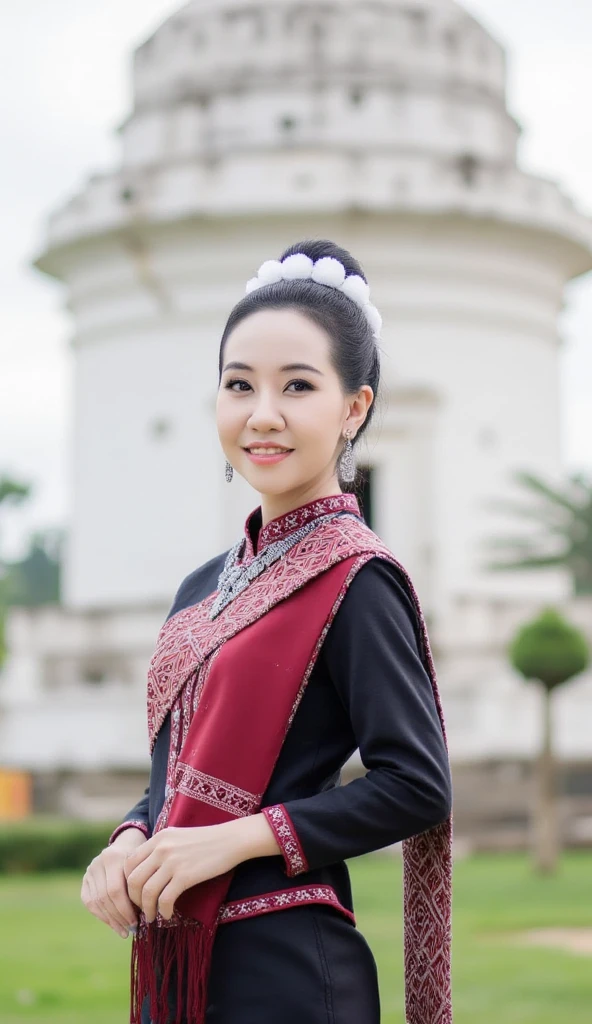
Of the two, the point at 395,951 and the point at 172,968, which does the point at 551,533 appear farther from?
the point at 172,968

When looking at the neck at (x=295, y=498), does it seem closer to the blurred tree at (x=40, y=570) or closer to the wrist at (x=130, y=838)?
the wrist at (x=130, y=838)

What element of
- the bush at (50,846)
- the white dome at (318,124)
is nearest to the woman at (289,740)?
the bush at (50,846)

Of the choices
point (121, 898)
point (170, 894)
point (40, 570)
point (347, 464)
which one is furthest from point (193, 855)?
point (40, 570)

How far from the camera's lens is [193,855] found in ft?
6.55

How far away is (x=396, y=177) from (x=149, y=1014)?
15.3 m

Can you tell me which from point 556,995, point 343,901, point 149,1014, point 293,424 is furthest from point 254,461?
point 556,995

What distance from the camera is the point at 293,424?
7.23 feet

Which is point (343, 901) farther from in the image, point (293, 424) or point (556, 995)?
point (556, 995)

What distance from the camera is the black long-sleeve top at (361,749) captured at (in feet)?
6.58

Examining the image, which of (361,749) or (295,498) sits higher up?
(295,498)

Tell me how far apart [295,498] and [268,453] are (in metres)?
0.10

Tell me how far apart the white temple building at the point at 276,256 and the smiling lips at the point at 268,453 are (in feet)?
44.3

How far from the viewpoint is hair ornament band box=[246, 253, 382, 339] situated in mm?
2318

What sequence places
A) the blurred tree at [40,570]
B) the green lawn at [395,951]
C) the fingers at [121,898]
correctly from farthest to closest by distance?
1. the blurred tree at [40,570]
2. the green lawn at [395,951]
3. the fingers at [121,898]
